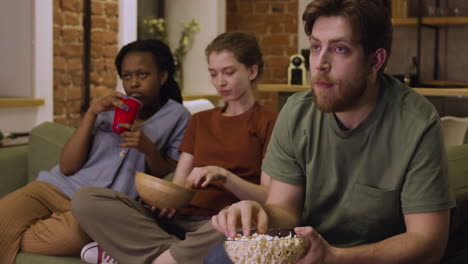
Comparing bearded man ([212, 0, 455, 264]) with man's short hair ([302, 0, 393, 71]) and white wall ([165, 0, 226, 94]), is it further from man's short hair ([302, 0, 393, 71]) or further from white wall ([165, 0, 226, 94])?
white wall ([165, 0, 226, 94])

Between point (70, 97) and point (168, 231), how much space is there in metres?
2.32

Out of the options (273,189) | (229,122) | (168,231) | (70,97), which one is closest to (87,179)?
(168,231)

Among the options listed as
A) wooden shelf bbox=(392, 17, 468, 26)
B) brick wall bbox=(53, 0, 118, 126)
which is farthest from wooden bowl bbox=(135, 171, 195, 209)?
wooden shelf bbox=(392, 17, 468, 26)

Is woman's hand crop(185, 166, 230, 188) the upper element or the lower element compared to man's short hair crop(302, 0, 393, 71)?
lower

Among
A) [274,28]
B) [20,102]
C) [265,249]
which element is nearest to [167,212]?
[265,249]

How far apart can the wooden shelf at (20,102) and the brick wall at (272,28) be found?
3.04m

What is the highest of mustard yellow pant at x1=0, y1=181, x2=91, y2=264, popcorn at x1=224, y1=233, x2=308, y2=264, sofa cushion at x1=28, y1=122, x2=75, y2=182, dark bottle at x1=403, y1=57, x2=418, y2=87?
dark bottle at x1=403, y1=57, x2=418, y2=87

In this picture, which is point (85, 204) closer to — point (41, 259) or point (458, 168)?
point (41, 259)

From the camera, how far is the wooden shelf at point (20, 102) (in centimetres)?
367

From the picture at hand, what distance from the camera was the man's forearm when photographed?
54.1 inches

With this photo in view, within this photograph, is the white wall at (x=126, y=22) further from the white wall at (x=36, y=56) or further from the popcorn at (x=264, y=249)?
the popcorn at (x=264, y=249)

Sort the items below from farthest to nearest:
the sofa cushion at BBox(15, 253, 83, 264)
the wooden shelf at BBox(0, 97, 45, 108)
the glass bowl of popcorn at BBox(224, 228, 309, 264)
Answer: the wooden shelf at BBox(0, 97, 45, 108) → the sofa cushion at BBox(15, 253, 83, 264) → the glass bowl of popcorn at BBox(224, 228, 309, 264)

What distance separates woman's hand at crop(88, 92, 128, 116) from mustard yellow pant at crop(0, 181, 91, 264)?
1.21 ft

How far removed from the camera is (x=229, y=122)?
7.86 ft
